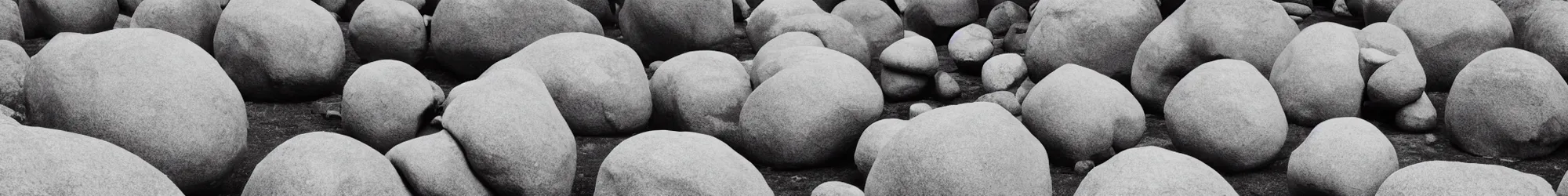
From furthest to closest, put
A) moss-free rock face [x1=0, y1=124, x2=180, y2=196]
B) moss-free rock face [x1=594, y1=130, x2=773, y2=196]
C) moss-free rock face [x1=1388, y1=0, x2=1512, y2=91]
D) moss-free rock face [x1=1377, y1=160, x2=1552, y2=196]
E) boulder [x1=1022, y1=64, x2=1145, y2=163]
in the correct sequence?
moss-free rock face [x1=1388, y1=0, x2=1512, y2=91] < boulder [x1=1022, y1=64, x2=1145, y2=163] < moss-free rock face [x1=594, y1=130, x2=773, y2=196] < moss-free rock face [x1=1377, y1=160, x2=1552, y2=196] < moss-free rock face [x1=0, y1=124, x2=180, y2=196]

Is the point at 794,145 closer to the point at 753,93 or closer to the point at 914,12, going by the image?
the point at 753,93

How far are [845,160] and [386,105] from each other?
1.28m

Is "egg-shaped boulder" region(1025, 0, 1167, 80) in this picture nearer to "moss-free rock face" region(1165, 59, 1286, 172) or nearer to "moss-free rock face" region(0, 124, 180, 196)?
"moss-free rock face" region(1165, 59, 1286, 172)

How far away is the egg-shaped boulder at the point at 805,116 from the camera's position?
3.67 meters

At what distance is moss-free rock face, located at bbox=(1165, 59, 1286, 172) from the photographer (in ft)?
11.6

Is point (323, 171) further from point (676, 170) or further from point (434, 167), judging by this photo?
point (676, 170)

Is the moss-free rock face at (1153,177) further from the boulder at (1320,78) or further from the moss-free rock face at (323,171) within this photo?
the moss-free rock face at (323,171)

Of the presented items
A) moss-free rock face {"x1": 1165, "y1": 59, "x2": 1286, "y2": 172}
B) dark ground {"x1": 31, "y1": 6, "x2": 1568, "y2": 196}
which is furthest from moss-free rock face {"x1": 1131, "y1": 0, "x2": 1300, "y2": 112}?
moss-free rock face {"x1": 1165, "y1": 59, "x2": 1286, "y2": 172}

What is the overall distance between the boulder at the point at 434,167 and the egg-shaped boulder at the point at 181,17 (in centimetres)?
169

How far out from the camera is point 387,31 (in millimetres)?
4688

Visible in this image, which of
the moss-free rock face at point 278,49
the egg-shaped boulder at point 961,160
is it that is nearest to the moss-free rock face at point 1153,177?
the egg-shaped boulder at point 961,160

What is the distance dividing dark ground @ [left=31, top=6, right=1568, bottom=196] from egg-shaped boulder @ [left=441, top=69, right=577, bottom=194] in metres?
0.20

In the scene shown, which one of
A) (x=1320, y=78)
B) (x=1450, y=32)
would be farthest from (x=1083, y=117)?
(x=1450, y=32)

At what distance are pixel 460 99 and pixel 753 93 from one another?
0.84 m
